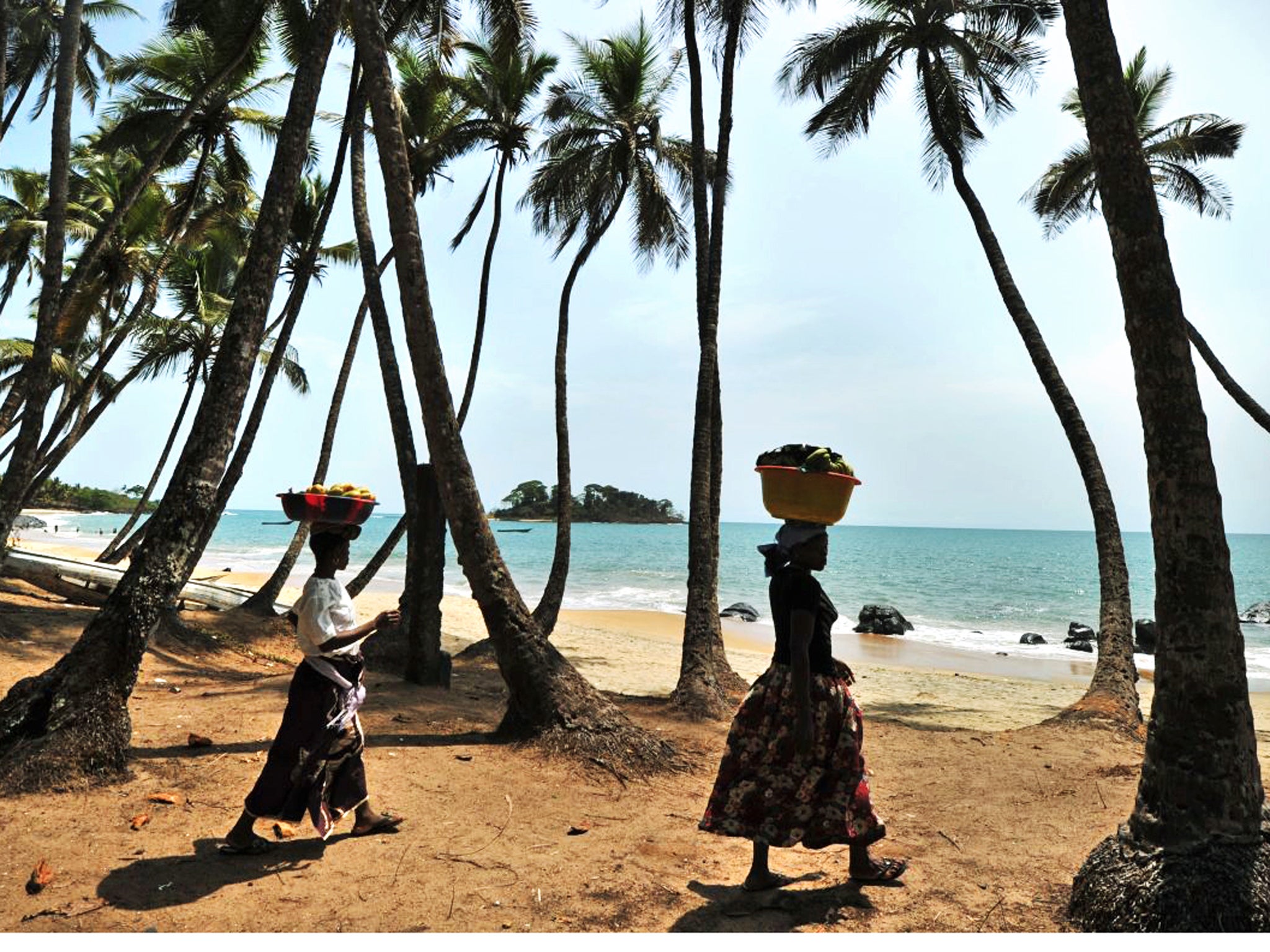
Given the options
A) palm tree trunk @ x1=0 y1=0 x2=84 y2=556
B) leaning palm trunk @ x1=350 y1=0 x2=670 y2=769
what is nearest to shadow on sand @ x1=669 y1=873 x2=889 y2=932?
leaning palm trunk @ x1=350 y1=0 x2=670 y2=769

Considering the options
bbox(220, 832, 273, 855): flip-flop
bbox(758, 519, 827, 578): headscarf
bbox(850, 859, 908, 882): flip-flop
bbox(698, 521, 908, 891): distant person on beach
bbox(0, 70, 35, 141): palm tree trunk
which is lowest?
bbox(220, 832, 273, 855): flip-flop

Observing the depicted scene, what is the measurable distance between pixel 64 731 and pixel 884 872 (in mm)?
4459

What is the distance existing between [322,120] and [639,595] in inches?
983

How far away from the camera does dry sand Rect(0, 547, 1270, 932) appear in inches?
147

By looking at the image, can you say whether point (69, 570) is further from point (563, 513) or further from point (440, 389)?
point (440, 389)

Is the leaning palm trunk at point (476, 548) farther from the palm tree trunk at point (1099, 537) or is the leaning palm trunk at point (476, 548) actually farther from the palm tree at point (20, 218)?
the palm tree at point (20, 218)

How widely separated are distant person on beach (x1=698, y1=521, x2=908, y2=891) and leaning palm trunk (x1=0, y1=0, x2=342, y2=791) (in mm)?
3553

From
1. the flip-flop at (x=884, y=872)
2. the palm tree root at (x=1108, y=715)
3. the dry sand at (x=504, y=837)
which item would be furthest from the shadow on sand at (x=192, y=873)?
the palm tree root at (x=1108, y=715)

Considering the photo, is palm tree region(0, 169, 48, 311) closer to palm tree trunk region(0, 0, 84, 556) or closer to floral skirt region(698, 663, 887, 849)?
palm tree trunk region(0, 0, 84, 556)

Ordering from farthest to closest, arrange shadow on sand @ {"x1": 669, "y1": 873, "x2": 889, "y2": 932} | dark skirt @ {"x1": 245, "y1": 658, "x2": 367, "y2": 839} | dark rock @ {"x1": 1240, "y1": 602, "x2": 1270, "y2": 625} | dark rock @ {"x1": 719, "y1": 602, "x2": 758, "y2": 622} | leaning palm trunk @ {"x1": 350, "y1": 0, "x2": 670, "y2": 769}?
dark rock @ {"x1": 1240, "y1": 602, "x2": 1270, "y2": 625}
dark rock @ {"x1": 719, "y1": 602, "x2": 758, "y2": 622}
leaning palm trunk @ {"x1": 350, "y1": 0, "x2": 670, "y2": 769}
dark skirt @ {"x1": 245, "y1": 658, "x2": 367, "y2": 839}
shadow on sand @ {"x1": 669, "y1": 873, "x2": 889, "y2": 932}

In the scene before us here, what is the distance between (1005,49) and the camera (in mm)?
13953

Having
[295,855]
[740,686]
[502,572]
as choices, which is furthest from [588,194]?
[295,855]

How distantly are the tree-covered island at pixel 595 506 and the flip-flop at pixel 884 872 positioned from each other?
12076 centimetres

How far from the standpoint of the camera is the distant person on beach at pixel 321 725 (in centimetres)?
423
